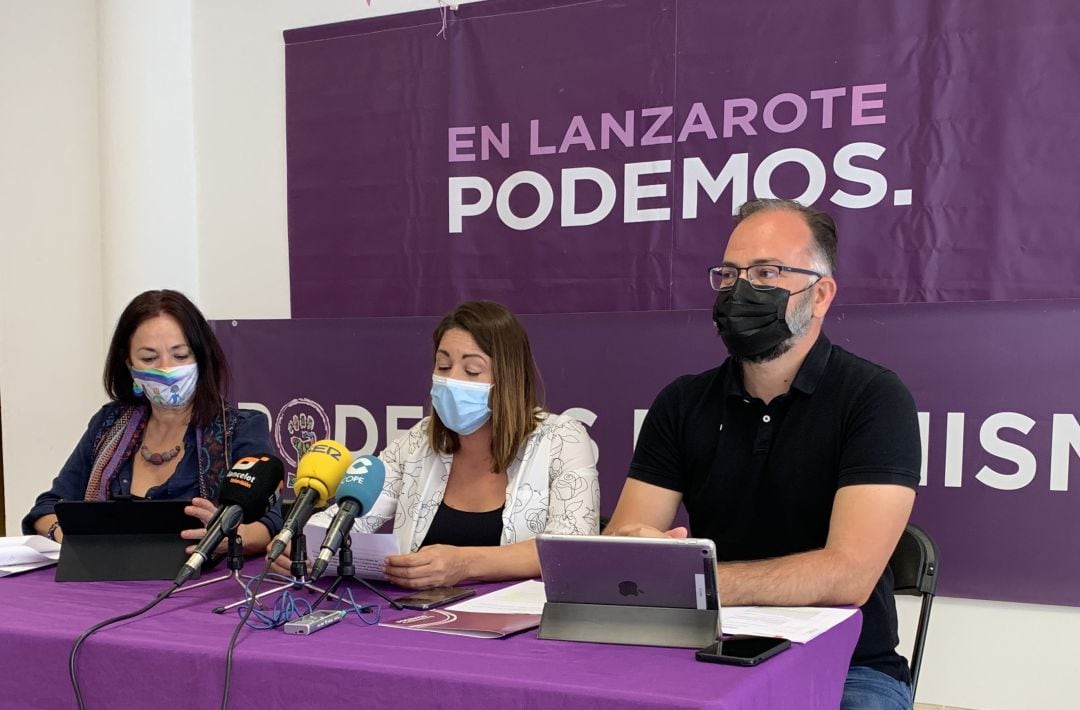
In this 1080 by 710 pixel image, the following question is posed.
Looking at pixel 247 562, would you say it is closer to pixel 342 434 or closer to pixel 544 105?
pixel 342 434

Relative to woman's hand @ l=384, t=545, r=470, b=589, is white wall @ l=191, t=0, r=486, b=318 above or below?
above

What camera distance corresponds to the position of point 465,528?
7.82ft

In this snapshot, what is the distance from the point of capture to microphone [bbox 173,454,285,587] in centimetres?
151

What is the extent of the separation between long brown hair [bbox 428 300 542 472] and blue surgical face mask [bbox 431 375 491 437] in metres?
0.03

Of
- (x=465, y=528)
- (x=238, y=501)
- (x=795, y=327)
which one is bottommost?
(x=465, y=528)

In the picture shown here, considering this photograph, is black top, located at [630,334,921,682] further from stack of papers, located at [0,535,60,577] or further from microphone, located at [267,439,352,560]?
stack of papers, located at [0,535,60,577]

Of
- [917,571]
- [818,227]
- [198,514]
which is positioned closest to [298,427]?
[198,514]

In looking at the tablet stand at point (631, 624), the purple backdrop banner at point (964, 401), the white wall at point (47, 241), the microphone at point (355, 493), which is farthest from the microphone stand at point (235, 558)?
the white wall at point (47, 241)

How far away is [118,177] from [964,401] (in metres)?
3.19

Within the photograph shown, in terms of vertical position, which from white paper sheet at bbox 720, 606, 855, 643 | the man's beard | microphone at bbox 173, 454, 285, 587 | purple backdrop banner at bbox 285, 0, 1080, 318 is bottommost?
white paper sheet at bbox 720, 606, 855, 643

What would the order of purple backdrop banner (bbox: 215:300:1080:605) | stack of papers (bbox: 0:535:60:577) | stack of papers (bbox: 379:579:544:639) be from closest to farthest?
stack of papers (bbox: 379:579:544:639) < stack of papers (bbox: 0:535:60:577) < purple backdrop banner (bbox: 215:300:1080:605)

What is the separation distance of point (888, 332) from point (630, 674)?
1939mm

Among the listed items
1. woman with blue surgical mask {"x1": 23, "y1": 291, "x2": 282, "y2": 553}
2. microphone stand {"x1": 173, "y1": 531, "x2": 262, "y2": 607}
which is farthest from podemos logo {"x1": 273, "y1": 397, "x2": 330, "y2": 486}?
microphone stand {"x1": 173, "y1": 531, "x2": 262, "y2": 607}

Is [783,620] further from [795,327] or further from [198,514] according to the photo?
[198,514]
